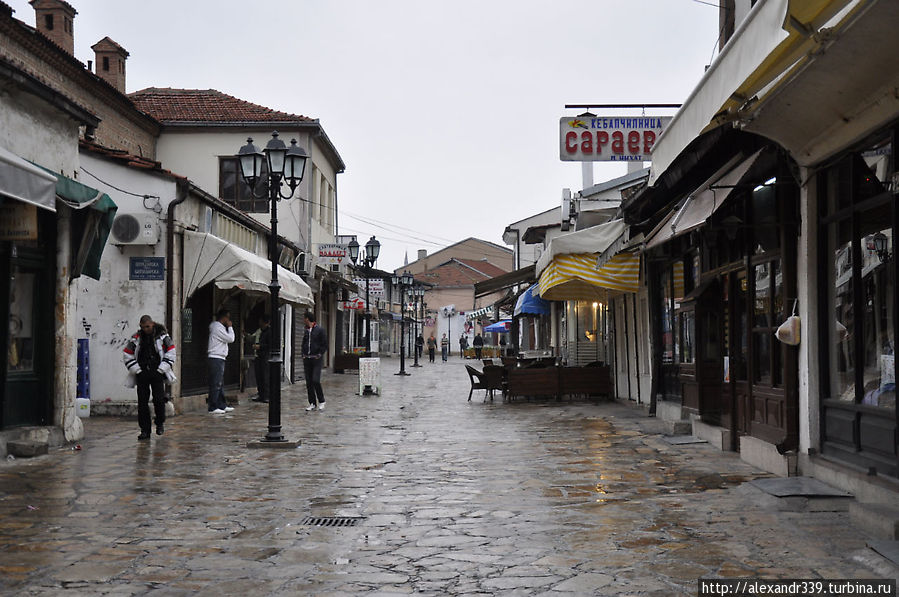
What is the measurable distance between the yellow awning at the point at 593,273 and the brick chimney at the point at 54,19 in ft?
52.4

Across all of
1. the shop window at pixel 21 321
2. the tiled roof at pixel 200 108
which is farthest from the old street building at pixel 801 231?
the tiled roof at pixel 200 108

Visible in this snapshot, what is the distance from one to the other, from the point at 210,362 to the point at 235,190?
1242 cm

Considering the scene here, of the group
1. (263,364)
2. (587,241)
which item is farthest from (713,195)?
(263,364)

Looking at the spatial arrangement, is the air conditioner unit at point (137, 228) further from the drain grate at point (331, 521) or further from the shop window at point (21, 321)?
the drain grate at point (331, 521)

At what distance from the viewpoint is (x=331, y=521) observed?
21.9ft

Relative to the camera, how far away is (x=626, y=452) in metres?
10.4

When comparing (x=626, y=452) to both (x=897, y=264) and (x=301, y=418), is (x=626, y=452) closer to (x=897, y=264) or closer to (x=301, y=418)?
(x=897, y=264)

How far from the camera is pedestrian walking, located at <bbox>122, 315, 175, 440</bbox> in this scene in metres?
11.8

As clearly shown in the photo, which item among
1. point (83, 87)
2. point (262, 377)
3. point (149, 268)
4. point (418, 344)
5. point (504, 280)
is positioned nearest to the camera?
point (149, 268)

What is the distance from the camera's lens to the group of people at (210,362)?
38.7 ft

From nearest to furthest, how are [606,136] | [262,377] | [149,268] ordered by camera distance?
[606,136]
[149,268]
[262,377]

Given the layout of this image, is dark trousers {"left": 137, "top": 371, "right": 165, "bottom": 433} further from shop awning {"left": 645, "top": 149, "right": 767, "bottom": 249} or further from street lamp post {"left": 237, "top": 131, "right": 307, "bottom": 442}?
shop awning {"left": 645, "top": 149, "right": 767, "bottom": 249}

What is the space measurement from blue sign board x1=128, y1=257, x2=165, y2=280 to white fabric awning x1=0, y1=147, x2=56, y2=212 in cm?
677

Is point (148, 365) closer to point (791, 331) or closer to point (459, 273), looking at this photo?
point (791, 331)
